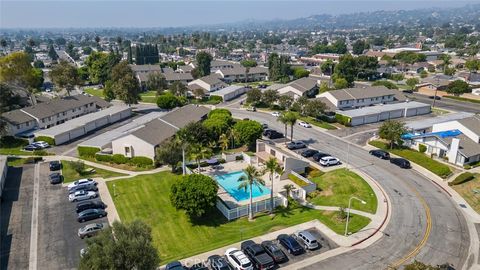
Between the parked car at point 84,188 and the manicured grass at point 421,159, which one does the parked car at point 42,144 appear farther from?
the manicured grass at point 421,159

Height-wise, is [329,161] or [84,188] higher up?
[329,161]

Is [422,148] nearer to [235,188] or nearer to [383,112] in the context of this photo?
[383,112]

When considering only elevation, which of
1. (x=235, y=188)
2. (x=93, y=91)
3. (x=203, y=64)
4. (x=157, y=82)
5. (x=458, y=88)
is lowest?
(x=235, y=188)

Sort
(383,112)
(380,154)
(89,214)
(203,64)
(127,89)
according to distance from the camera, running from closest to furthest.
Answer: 1. (89,214)
2. (380,154)
3. (383,112)
4. (127,89)
5. (203,64)

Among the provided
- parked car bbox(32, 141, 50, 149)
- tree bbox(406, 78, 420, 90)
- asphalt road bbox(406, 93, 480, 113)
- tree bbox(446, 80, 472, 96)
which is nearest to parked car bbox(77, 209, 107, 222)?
parked car bbox(32, 141, 50, 149)

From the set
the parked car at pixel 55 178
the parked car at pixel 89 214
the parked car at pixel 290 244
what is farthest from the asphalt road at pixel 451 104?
the parked car at pixel 55 178

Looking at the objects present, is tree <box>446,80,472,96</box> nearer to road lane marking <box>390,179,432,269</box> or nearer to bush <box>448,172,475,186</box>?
bush <box>448,172,475,186</box>

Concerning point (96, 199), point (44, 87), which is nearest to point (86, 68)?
point (44, 87)

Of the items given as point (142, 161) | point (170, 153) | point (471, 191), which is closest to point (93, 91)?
point (142, 161)

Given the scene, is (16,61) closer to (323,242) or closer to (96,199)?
(96,199)
